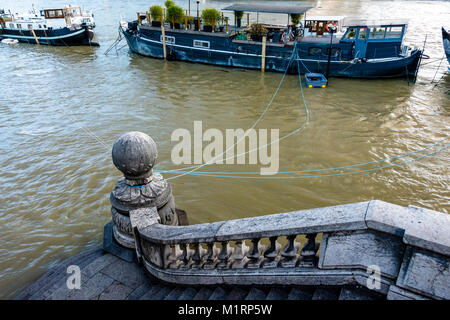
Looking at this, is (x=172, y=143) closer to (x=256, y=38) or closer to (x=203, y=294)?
(x=203, y=294)

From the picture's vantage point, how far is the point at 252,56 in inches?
819

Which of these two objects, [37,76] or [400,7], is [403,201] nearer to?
[37,76]

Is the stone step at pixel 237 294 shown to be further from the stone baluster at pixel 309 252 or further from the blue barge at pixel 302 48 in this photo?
the blue barge at pixel 302 48

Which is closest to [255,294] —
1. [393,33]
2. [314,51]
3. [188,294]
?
[188,294]

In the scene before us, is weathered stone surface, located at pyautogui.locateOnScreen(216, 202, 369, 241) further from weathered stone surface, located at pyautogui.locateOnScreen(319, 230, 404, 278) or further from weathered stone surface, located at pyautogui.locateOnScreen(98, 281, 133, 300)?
A: weathered stone surface, located at pyautogui.locateOnScreen(98, 281, 133, 300)

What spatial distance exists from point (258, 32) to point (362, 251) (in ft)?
64.9

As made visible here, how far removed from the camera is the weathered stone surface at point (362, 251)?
2645 mm

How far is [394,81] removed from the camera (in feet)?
62.1

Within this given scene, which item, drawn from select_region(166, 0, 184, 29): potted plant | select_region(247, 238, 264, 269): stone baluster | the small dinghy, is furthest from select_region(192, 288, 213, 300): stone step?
Answer: the small dinghy

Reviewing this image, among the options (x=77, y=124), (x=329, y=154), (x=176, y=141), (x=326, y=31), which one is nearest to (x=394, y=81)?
(x=326, y=31)

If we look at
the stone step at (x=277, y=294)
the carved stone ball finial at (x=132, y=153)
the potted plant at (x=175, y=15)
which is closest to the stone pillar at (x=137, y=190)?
the carved stone ball finial at (x=132, y=153)

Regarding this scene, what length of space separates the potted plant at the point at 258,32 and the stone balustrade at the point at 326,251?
18543 mm

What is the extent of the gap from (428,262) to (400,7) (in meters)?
62.9

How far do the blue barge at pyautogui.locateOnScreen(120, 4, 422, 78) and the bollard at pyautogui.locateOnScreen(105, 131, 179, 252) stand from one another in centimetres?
1709
